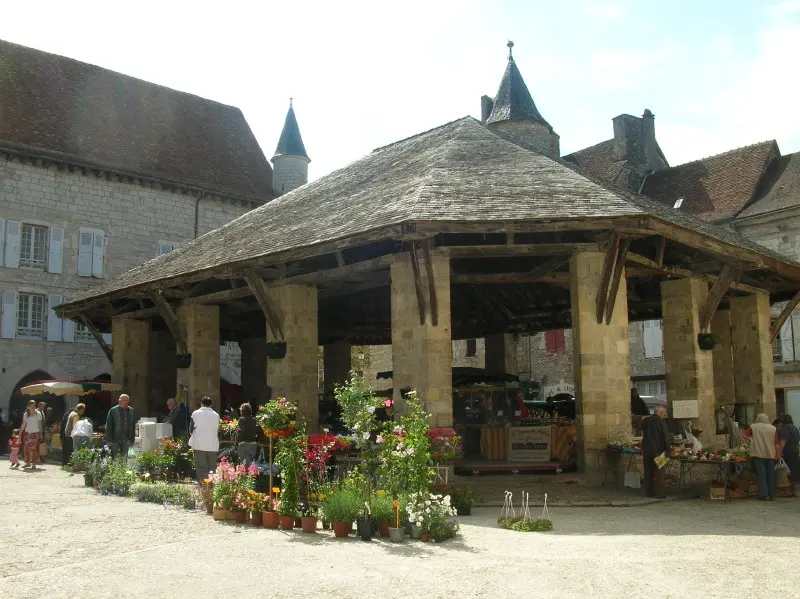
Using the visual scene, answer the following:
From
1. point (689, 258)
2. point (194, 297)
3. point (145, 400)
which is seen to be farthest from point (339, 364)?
point (689, 258)

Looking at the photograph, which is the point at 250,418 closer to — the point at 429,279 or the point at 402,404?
the point at 402,404

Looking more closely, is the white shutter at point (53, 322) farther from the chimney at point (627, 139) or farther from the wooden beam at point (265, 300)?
the chimney at point (627, 139)

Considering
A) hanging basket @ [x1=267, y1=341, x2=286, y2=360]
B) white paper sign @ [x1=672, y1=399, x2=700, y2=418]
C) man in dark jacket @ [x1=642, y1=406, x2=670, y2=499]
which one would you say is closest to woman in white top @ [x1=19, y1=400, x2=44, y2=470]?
hanging basket @ [x1=267, y1=341, x2=286, y2=360]

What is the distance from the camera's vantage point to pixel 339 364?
24.0 metres

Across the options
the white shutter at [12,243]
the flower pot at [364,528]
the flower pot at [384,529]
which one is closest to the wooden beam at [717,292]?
the flower pot at [384,529]

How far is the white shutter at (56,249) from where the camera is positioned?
25562 mm

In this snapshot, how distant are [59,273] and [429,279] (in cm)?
1771

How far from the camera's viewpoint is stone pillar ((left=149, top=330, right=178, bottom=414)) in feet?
68.5

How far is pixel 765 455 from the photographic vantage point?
35.3ft

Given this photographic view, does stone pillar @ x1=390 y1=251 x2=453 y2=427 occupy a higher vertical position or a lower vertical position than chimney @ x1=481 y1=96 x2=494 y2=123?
lower

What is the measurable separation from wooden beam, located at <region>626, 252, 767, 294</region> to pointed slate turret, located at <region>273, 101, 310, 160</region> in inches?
823

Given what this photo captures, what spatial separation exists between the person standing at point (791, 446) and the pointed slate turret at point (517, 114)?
22.6m

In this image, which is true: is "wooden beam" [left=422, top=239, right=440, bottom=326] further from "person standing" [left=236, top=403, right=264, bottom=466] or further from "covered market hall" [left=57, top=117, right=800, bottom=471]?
"person standing" [left=236, top=403, right=264, bottom=466]

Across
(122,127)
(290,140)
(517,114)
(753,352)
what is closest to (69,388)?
(122,127)
